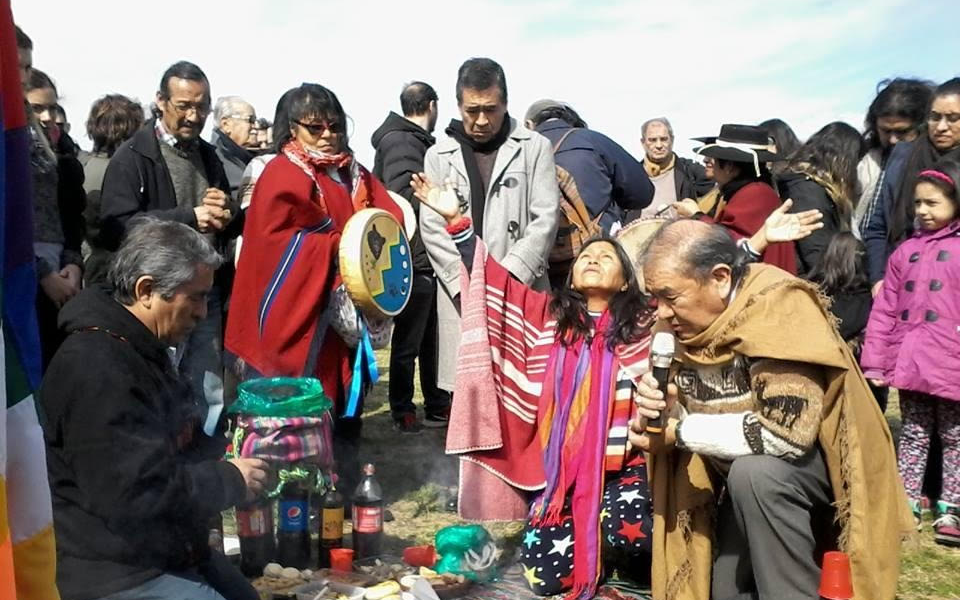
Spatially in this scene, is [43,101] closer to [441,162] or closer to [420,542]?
[441,162]

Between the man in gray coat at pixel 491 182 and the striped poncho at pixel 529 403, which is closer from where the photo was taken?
the striped poncho at pixel 529 403

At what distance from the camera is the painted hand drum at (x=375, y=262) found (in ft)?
14.9

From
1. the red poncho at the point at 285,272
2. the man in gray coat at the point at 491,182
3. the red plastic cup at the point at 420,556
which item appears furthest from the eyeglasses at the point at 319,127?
the red plastic cup at the point at 420,556

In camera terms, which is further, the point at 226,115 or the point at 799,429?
the point at 226,115

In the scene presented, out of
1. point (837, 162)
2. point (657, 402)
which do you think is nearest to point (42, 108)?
point (657, 402)

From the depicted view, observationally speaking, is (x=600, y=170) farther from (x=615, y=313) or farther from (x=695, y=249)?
(x=695, y=249)

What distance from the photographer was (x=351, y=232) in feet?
15.0

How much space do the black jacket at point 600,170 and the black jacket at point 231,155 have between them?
198 centimetres

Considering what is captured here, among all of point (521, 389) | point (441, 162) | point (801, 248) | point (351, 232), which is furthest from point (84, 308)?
point (801, 248)

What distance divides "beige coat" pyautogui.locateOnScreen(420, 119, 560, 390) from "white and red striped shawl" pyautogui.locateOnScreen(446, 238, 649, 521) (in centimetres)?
39

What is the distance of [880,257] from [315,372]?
324 cm

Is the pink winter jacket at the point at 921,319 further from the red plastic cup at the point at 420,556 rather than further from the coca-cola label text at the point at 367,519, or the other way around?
the coca-cola label text at the point at 367,519

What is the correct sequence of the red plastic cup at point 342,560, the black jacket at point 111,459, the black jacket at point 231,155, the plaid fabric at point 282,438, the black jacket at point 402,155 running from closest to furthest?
the black jacket at point 111,459 < the plaid fabric at point 282,438 < the red plastic cup at point 342,560 < the black jacket at point 231,155 < the black jacket at point 402,155

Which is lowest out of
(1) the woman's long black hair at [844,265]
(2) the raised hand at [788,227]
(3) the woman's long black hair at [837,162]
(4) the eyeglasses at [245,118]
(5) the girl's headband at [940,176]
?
(1) the woman's long black hair at [844,265]
